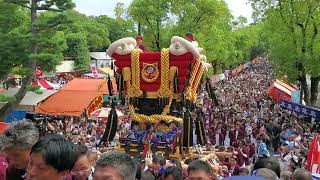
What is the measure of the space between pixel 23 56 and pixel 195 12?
55.4 feet

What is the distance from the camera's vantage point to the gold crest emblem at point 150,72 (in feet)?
39.0

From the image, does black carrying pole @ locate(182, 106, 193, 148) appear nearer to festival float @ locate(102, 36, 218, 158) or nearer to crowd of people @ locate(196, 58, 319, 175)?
festival float @ locate(102, 36, 218, 158)

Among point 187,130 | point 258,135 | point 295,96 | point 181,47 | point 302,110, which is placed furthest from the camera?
point 295,96

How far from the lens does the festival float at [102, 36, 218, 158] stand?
11.6m

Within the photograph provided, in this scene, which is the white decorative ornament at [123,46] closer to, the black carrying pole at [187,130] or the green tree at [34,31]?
the black carrying pole at [187,130]

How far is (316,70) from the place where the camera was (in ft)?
75.7

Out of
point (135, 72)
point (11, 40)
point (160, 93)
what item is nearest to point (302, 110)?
point (160, 93)

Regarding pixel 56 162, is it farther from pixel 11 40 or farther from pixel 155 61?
pixel 11 40

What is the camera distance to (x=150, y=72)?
11922 mm

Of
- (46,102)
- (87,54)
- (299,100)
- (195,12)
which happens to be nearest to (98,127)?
(46,102)

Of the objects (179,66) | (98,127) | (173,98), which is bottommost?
(98,127)

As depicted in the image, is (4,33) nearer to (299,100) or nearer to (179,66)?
(179,66)

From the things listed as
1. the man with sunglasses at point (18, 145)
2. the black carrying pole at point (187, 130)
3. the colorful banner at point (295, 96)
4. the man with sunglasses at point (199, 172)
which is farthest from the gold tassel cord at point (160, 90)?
the colorful banner at point (295, 96)

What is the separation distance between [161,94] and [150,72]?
552 mm
